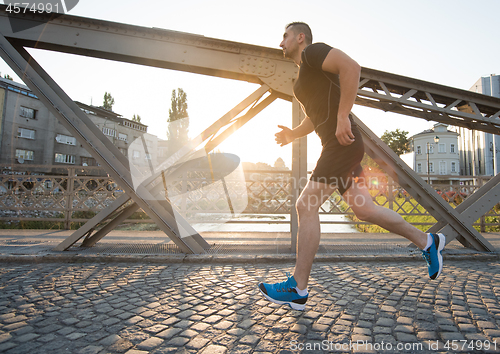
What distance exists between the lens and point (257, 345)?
71.9 inches

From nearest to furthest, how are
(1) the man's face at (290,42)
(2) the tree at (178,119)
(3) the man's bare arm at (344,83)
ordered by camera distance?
(3) the man's bare arm at (344,83), (1) the man's face at (290,42), (2) the tree at (178,119)

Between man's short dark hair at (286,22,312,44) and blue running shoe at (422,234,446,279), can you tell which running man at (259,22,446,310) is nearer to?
blue running shoe at (422,234,446,279)

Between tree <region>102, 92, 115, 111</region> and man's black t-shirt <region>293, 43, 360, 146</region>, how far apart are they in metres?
56.4

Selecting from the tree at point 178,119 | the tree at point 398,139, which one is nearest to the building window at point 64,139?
the tree at point 178,119

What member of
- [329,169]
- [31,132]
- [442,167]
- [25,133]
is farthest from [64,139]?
[442,167]

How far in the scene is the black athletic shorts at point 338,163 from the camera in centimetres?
239

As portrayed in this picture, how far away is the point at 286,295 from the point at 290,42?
214 centimetres

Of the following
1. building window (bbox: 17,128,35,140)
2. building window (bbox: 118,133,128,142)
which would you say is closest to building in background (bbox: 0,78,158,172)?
building window (bbox: 17,128,35,140)

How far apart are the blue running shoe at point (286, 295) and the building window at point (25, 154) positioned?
A: 145 feet

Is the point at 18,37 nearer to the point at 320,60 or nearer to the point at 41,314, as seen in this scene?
the point at 41,314

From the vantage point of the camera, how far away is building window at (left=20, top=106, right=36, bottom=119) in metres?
37.2

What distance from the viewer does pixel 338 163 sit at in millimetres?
2389

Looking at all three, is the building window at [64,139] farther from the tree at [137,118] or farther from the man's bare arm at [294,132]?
the man's bare arm at [294,132]

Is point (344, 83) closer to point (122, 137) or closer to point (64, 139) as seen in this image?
point (64, 139)
